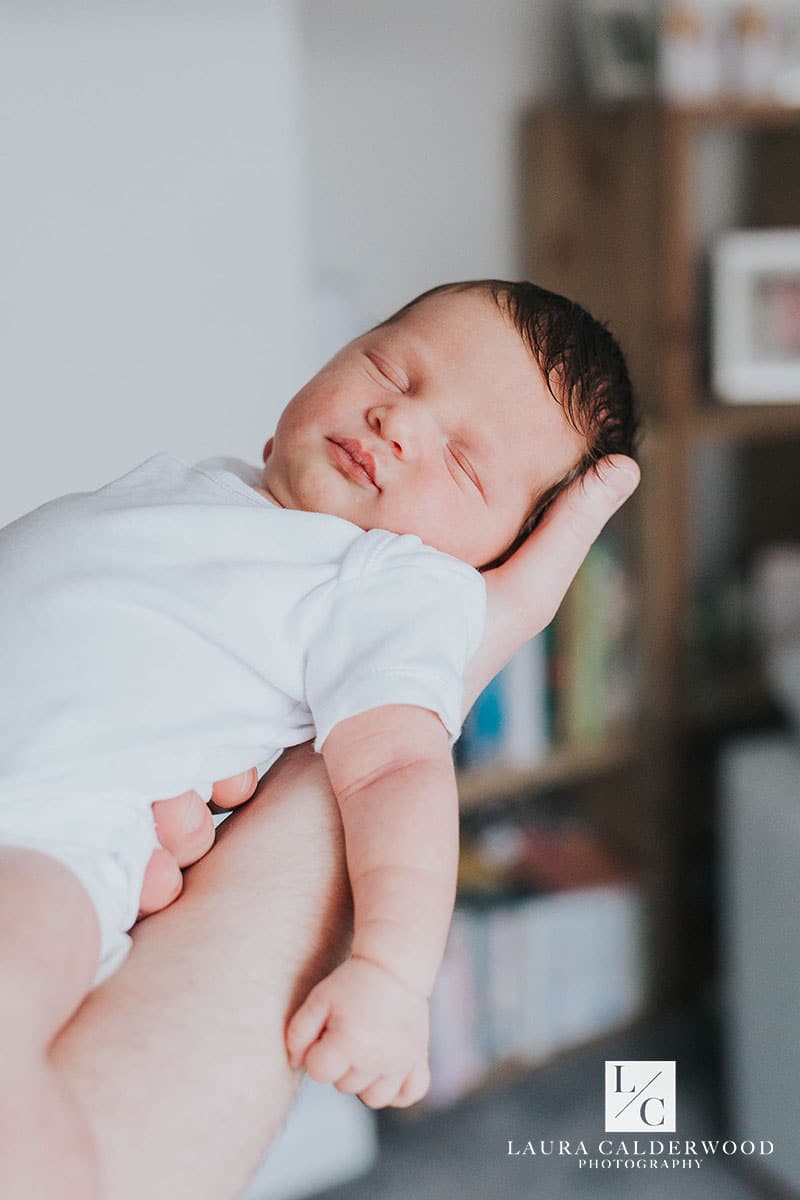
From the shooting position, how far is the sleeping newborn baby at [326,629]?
0.63m

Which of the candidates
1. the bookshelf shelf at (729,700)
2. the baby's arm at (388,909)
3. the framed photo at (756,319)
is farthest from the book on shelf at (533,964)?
the baby's arm at (388,909)

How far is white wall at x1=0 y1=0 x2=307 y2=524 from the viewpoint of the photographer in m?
1.72

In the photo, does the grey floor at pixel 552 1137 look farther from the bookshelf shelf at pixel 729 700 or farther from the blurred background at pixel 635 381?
the bookshelf shelf at pixel 729 700

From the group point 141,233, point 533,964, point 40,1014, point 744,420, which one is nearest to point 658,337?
point 744,420

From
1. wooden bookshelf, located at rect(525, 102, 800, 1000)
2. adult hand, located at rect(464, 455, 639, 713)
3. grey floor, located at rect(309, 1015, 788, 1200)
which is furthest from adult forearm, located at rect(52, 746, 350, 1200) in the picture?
grey floor, located at rect(309, 1015, 788, 1200)

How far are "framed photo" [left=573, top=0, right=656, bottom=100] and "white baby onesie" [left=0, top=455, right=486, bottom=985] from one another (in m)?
1.86

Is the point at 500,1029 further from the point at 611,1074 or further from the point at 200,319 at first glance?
the point at 200,319

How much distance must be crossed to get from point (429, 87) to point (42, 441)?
1.12 meters

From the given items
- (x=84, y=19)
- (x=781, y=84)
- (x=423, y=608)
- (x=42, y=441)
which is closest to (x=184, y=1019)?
(x=423, y=608)

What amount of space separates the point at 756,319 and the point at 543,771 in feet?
3.25

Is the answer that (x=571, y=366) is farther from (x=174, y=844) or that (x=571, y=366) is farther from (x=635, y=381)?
(x=635, y=381)

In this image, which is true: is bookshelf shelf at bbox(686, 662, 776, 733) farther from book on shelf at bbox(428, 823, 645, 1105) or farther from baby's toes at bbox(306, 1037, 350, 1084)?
baby's toes at bbox(306, 1037, 350, 1084)

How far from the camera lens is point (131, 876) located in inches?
27.8

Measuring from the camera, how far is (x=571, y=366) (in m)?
0.90
